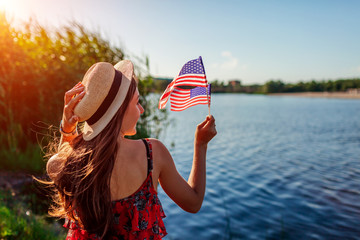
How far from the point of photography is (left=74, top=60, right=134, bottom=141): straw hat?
5.42 feet

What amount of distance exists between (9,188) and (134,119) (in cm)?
637

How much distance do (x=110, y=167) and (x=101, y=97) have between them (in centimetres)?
45

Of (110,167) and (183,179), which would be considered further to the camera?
(183,179)

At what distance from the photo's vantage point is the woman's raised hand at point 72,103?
174cm

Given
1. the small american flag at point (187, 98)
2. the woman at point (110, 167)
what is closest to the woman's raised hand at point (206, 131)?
the woman at point (110, 167)

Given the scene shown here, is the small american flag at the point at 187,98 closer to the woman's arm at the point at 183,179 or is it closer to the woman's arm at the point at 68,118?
the woman's arm at the point at 183,179

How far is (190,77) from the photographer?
2740 millimetres

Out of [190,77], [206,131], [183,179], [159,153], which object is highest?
[190,77]

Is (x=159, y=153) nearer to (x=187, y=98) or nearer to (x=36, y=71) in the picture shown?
(x=187, y=98)

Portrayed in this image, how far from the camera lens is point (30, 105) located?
29.0ft

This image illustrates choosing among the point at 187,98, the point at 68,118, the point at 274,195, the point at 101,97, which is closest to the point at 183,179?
the point at 101,97

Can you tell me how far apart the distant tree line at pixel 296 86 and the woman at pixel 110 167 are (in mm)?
129380

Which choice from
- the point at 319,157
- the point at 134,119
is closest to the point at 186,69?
the point at 134,119

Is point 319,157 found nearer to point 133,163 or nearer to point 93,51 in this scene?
point 93,51
